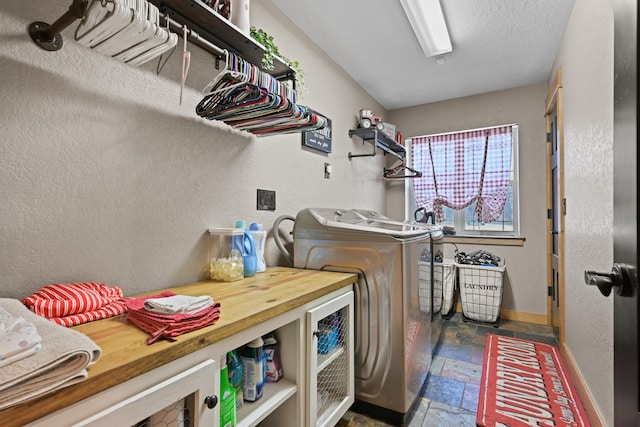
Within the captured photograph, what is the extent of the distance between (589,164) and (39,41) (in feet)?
8.16

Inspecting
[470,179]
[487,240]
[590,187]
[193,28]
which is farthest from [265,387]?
[470,179]

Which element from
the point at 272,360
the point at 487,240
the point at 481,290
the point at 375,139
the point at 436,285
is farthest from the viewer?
the point at 487,240

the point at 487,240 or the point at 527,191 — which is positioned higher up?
the point at 527,191

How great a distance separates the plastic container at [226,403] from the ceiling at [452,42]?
2.19 meters

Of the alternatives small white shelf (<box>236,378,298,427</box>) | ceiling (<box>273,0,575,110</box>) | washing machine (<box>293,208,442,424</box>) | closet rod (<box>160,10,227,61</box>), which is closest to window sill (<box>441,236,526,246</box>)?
ceiling (<box>273,0,575,110</box>)

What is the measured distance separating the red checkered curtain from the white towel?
345 cm

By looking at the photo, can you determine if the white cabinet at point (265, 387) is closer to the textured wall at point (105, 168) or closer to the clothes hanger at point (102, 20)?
the textured wall at point (105, 168)

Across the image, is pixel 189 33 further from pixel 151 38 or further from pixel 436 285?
pixel 436 285

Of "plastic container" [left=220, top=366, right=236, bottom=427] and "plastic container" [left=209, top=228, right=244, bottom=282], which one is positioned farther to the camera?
"plastic container" [left=209, top=228, right=244, bottom=282]

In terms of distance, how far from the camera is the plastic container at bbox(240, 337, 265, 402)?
114 cm

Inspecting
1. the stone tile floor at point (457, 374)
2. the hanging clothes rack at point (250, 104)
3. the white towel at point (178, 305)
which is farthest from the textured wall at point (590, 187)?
the white towel at point (178, 305)

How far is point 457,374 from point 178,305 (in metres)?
2.10

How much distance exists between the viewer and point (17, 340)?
1.81 feet

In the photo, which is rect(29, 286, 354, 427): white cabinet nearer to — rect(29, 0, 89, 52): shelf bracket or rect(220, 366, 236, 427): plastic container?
rect(220, 366, 236, 427): plastic container
